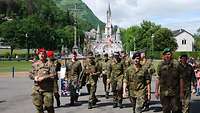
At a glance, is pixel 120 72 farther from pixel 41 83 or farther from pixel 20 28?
pixel 20 28

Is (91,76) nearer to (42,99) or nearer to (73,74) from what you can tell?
(73,74)

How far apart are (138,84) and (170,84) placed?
1.46 meters

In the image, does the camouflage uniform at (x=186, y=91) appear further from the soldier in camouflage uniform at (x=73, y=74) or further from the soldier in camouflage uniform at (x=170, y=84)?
the soldier in camouflage uniform at (x=73, y=74)

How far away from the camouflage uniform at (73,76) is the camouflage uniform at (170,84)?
247 inches

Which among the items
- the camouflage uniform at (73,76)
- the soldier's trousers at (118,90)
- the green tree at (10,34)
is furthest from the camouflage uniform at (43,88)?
the green tree at (10,34)

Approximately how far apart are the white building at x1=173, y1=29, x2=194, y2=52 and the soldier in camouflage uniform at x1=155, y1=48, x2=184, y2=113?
145m

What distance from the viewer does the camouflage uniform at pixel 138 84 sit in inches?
473

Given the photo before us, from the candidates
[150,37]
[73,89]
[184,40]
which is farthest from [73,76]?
[184,40]

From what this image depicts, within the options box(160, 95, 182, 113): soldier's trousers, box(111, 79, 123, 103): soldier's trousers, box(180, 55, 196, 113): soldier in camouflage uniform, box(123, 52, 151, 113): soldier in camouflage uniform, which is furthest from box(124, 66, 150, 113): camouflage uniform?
box(111, 79, 123, 103): soldier's trousers

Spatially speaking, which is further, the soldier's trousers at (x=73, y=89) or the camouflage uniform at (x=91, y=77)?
the soldier's trousers at (x=73, y=89)

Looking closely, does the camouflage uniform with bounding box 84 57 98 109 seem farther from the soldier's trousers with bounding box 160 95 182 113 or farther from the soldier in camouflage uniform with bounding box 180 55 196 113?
the soldier's trousers with bounding box 160 95 182 113

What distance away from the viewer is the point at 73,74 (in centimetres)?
1684

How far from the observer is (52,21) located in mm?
157250

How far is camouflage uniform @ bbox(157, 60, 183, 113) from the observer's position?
10.8 meters
